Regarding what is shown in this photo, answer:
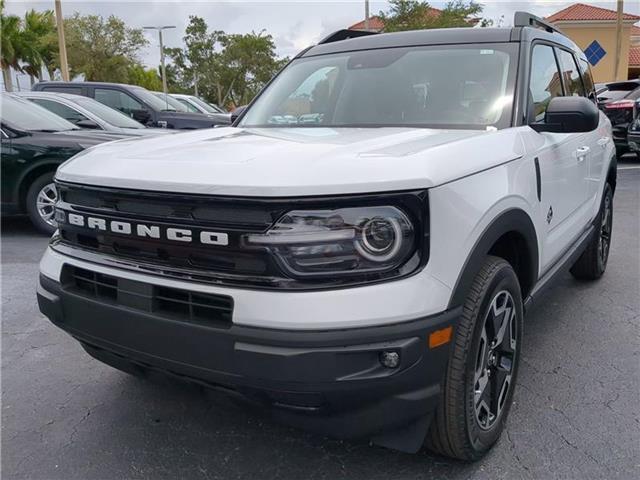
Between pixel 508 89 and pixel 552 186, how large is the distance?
0.55 m

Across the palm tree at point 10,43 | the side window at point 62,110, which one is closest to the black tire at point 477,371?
the side window at point 62,110

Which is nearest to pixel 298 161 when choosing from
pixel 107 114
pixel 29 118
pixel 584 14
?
pixel 29 118

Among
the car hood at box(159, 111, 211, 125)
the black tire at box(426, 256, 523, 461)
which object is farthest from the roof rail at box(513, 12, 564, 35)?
the car hood at box(159, 111, 211, 125)

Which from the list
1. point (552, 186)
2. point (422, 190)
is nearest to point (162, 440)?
point (422, 190)

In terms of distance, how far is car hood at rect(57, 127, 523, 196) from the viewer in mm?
1860

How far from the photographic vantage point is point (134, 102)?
12.2 meters

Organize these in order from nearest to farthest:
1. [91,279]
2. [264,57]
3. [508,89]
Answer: [91,279] < [508,89] < [264,57]

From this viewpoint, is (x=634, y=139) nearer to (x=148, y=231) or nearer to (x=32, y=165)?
(x=32, y=165)

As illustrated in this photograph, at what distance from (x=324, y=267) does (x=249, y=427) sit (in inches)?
46.1

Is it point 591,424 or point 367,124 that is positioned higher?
point 367,124

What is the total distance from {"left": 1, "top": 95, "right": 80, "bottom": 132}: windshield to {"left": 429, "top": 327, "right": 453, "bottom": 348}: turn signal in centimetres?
612

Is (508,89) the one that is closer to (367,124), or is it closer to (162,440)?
(367,124)

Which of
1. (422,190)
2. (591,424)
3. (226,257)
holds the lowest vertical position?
(591,424)

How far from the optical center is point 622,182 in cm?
1001
